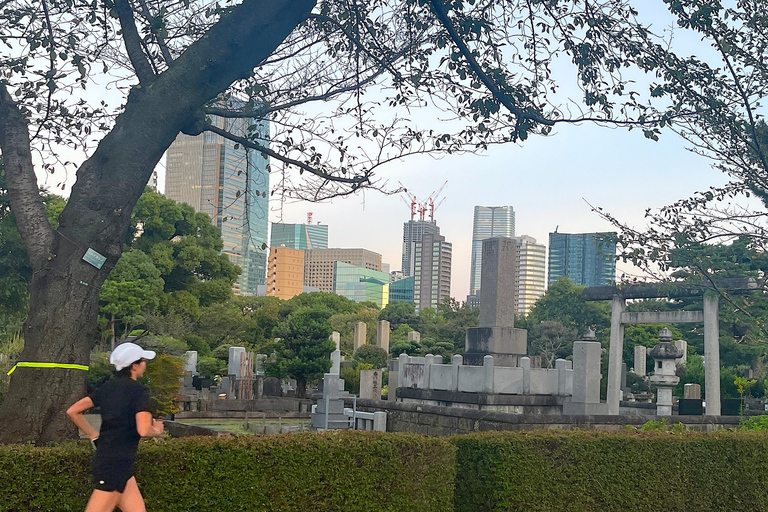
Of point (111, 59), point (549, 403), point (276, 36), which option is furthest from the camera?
point (549, 403)

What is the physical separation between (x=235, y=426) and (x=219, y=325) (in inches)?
1082

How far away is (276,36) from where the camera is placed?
7293mm

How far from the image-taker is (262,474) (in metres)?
5.72

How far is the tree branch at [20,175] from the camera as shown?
669cm

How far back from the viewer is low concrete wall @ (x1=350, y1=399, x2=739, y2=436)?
13305 mm

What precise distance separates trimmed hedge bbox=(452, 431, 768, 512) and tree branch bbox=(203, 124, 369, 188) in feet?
10.2

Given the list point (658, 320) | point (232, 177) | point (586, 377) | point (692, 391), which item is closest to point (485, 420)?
point (586, 377)

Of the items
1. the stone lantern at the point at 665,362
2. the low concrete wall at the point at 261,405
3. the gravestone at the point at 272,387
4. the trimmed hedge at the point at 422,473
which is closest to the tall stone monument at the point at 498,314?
the low concrete wall at the point at 261,405

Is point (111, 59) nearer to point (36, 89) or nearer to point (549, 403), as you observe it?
point (36, 89)

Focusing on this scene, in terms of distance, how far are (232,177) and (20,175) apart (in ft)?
9.66

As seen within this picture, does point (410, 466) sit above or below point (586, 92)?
below

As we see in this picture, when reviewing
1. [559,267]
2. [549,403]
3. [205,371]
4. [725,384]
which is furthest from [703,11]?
[559,267]

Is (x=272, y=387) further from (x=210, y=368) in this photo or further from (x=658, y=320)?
(x=658, y=320)

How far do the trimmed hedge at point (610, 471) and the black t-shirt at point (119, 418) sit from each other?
2.99 m
